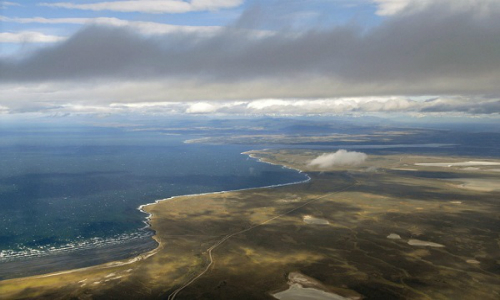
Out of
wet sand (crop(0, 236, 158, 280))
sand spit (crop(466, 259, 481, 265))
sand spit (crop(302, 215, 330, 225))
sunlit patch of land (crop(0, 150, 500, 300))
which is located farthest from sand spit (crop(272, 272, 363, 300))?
sand spit (crop(302, 215, 330, 225))

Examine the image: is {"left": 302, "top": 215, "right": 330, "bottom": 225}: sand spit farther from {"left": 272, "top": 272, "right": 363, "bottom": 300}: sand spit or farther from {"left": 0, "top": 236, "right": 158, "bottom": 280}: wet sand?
{"left": 0, "top": 236, "right": 158, "bottom": 280}: wet sand

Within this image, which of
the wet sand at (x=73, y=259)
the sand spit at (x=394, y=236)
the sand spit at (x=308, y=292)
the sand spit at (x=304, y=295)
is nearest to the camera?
the sand spit at (x=304, y=295)

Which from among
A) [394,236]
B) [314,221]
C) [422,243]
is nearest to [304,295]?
[422,243]

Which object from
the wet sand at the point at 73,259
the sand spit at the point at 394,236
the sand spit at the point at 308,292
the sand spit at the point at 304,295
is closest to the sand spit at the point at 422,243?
the sand spit at the point at 394,236

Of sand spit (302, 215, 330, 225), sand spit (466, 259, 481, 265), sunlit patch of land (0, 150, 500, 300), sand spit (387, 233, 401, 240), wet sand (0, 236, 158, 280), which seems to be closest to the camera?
sunlit patch of land (0, 150, 500, 300)

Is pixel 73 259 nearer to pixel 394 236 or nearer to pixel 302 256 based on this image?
pixel 302 256

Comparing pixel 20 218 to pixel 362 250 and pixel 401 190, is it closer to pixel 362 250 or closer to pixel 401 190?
pixel 362 250

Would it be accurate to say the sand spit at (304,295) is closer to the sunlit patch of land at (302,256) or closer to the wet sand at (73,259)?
the sunlit patch of land at (302,256)

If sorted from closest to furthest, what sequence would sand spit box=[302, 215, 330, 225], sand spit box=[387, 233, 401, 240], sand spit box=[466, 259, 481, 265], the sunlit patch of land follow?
the sunlit patch of land
sand spit box=[466, 259, 481, 265]
sand spit box=[387, 233, 401, 240]
sand spit box=[302, 215, 330, 225]
